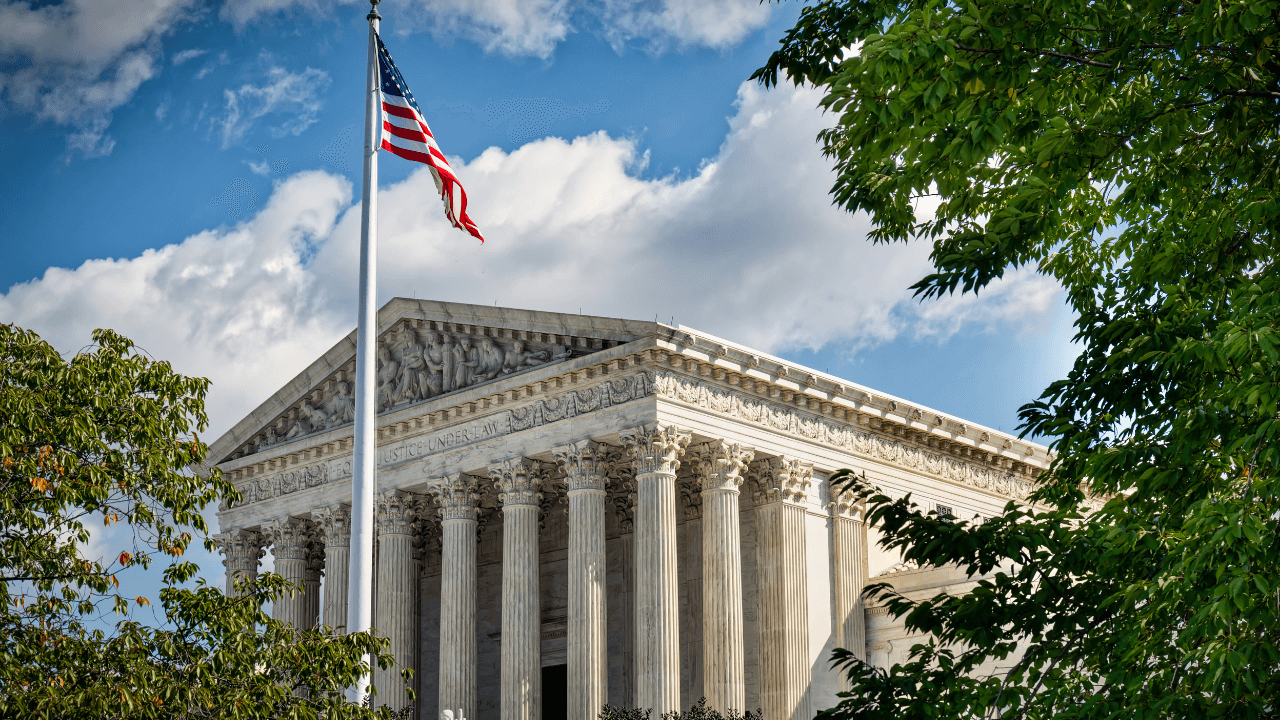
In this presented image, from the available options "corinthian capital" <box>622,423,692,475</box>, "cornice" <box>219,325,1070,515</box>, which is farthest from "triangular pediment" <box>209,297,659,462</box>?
"corinthian capital" <box>622,423,692,475</box>

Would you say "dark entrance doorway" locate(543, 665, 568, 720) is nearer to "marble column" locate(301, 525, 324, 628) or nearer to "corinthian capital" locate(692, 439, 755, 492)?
"marble column" locate(301, 525, 324, 628)

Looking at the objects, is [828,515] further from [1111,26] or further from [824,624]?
[1111,26]

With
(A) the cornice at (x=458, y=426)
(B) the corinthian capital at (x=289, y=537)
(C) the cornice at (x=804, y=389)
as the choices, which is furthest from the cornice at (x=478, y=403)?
(B) the corinthian capital at (x=289, y=537)

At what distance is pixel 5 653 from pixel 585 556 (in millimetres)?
20018

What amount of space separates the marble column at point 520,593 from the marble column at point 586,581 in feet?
3.88

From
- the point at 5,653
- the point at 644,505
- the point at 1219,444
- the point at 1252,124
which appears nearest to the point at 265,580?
the point at 5,653

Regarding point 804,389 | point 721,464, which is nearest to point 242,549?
point 721,464

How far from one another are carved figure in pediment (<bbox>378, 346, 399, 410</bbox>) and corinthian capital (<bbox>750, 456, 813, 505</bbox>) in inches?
431

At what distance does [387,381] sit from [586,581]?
9.76m

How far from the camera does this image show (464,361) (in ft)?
122

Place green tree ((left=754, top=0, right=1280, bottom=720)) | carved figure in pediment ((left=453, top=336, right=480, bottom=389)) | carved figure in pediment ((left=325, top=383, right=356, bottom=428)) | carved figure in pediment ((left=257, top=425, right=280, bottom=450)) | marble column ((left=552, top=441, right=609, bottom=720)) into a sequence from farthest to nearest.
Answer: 1. carved figure in pediment ((left=257, top=425, right=280, bottom=450))
2. carved figure in pediment ((left=325, top=383, right=356, bottom=428))
3. carved figure in pediment ((left=453, top=336, right=480, bottom=389))
4. marble column ((left=552, top=441, right=609, bottom=720))
5. green tree ((left=754, top=0, right=1280, bottom=720))

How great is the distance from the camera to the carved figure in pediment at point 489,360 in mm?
36438

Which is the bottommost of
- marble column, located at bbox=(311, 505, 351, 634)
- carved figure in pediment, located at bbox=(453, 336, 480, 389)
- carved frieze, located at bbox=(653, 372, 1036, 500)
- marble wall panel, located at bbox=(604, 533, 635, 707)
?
marble wall panel, located at bbox=(604, 533, 635, 707)

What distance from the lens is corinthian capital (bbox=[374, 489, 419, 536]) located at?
126 ft
